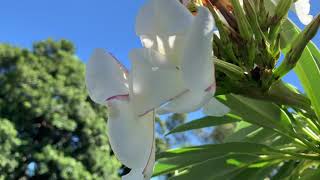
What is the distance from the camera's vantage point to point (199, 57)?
301 mm

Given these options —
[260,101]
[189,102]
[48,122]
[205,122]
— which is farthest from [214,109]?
[48,122]

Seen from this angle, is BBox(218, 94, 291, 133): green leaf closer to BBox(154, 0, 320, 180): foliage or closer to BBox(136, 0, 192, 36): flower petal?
BBox(154, 0, 320, 180): foliage

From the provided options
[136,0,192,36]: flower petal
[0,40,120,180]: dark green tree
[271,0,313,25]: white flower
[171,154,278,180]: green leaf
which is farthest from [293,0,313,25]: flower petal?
[0,40,120,180]: dark green tree

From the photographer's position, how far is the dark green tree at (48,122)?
6.39 meters

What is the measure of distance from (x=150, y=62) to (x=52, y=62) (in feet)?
23.1

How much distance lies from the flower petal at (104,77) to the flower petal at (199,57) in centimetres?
6

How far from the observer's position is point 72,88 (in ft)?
23.1

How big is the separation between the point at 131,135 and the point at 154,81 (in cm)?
4

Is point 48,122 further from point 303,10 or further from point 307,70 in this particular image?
point 303,10

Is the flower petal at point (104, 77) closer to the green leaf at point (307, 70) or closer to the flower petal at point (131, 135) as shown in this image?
the flower petal at point (131, 135)

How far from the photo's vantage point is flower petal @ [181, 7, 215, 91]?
0.30 m

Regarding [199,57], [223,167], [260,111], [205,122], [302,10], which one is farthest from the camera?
[205,122]

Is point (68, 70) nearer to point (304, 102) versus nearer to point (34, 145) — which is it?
point (34, 145)

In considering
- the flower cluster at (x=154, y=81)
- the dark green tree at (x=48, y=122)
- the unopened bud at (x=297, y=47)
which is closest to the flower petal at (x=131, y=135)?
the flower cluster at (x=154, y=81)
